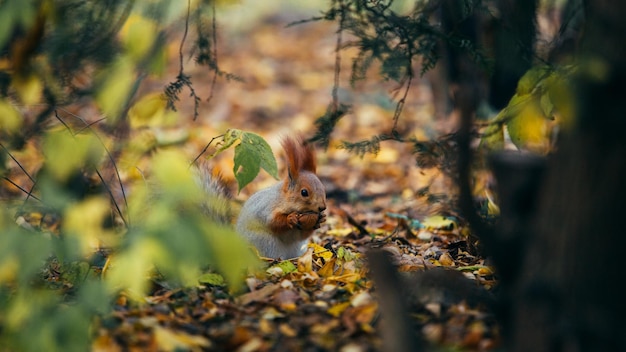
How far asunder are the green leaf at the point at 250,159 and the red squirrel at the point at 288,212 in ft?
1.40

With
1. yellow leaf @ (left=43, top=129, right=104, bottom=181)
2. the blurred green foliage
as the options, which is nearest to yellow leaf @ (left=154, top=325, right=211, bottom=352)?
the blurred green foliage

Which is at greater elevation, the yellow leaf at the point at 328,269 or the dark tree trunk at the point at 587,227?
the dark tree trunk at the point at 587,227

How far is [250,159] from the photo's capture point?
283 cm

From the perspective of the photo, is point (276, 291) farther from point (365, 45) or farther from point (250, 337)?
point (365, 45)

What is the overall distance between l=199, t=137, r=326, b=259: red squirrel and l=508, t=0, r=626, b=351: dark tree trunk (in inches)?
58.3

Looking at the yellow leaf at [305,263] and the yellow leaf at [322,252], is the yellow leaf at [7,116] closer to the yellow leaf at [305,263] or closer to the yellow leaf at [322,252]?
the yellow leaf at [305,263]

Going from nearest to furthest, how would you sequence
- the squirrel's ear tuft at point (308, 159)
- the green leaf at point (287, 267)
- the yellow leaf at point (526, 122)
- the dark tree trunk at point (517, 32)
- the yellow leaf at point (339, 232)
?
1. the yellow leaf at point (526, 122)
2. the green leaf at point (287, 267)
3. the dark tree trunk at point (517, 32)
4. the squirrel's ear tuft at point (308, 159)
5. the yellow leaf at point (339, 232)

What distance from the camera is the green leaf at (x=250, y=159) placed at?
111 inches

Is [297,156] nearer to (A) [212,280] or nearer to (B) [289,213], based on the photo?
(B) [289,213]

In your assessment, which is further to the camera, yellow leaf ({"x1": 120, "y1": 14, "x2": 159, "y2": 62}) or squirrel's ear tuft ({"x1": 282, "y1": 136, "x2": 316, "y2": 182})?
squirrel's ear tuft ({"x1": 282, "y1": 136, "x2": 316, "y2": 182})

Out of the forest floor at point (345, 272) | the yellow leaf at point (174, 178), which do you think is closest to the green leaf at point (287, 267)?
the forest floor at point (345, 272)

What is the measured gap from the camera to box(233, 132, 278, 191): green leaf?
2820 mm

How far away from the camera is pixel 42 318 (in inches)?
79.7

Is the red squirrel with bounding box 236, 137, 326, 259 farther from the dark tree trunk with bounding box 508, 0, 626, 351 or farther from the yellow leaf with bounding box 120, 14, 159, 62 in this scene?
the dark tree trunk with bounding box 508, 0, 626, 351
